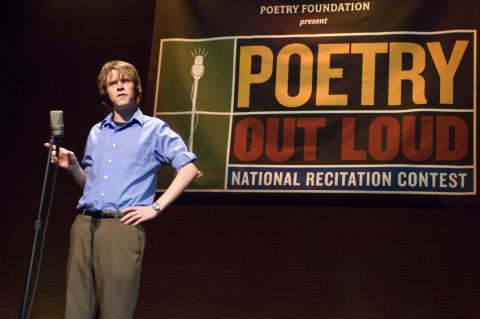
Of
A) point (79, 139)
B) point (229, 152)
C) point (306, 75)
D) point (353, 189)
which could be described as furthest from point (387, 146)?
point (79, 139)

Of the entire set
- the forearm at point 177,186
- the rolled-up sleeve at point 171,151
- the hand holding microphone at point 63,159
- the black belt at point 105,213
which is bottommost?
the black belt at point 105,213

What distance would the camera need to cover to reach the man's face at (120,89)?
267cm

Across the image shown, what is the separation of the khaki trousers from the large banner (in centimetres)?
142

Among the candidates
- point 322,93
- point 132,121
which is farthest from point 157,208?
point 322,93

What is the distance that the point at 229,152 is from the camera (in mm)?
3865

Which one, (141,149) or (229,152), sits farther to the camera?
(229,152)

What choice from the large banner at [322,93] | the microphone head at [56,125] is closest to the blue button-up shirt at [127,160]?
the microphone head at [56,125]

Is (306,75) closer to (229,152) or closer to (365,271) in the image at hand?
(229,152)

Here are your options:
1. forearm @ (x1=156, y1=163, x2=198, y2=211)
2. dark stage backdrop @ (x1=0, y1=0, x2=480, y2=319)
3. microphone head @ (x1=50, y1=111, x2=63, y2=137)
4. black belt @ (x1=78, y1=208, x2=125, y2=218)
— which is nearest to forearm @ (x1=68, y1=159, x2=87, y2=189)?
microphone head @ (x1=50, y1=111, x2=63, y2=137)

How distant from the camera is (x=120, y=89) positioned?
105 inches

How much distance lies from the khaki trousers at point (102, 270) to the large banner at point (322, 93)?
1.42m

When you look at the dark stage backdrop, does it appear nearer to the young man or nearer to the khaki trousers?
the young man

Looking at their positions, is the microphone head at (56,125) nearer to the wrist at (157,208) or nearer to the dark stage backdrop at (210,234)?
the wrist at (157,208)

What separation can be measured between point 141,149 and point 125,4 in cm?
222
